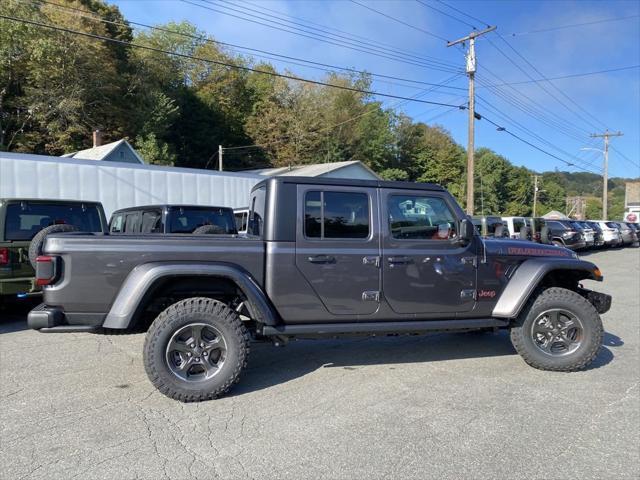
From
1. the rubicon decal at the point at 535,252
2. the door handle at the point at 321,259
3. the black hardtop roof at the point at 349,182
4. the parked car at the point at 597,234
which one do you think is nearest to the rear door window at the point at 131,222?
the black hardtop roof at the point at 349,182

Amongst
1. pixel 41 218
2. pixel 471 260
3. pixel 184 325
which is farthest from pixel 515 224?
pixel 184 325

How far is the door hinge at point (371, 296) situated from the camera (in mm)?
4383

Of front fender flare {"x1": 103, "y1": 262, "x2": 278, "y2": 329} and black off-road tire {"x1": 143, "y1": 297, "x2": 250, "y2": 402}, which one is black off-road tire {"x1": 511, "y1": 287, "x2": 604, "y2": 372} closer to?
front fender flare {"x1": 103, "y1": 262, "x2": 278, "y2": 329}

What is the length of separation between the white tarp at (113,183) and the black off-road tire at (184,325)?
9816mm

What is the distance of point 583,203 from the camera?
9544 cm

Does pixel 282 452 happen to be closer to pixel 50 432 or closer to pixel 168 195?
pixel 50 432

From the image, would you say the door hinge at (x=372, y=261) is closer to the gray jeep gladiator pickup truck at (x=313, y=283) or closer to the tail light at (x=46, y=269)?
the gray jeep gladiator pickup truck at (x=313, y=283)

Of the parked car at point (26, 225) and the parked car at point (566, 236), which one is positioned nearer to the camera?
the parked car at point (26, 225)

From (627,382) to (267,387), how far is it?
3.56 m

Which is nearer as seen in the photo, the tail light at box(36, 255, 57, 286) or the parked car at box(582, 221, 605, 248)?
the tail light at box(36, 255, 57, 286)

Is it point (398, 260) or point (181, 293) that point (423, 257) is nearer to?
point (398, 260)

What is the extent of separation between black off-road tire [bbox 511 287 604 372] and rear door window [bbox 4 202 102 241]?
6.66 metres

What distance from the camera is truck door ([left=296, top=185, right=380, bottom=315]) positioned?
4.27 metres

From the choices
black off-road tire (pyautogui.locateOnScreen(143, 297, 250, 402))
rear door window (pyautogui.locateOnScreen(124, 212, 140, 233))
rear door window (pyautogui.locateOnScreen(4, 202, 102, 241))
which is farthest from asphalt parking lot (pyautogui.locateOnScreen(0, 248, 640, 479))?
rear door window (pyautogui.locateOnScreen(124, 212, 140, 233))
